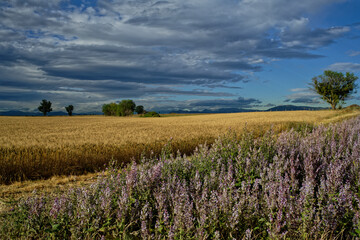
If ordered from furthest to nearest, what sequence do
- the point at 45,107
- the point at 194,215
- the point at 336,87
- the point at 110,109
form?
the point at 45,107, the point at 110,109, the point at 336,87, the point at 194,215

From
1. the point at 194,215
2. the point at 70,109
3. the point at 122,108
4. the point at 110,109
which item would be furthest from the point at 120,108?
the point at 194,215

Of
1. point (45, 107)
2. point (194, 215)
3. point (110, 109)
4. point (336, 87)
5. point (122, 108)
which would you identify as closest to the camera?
point (194, 215)

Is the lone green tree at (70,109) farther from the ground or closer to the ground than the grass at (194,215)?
A: farther from the ground

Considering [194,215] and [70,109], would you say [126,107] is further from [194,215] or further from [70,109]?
[194,215]

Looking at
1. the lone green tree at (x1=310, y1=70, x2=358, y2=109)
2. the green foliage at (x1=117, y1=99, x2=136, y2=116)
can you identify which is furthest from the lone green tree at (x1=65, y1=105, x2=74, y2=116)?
the lone green tree at (x1=310, y1=70, x2=358, y2=109)

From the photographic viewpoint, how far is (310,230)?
2.81 meters

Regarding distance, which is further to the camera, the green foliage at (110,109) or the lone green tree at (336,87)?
the green foliage at (110,109)

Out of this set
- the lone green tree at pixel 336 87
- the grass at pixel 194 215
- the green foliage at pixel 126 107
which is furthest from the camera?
the green foliage at pixel 126 107

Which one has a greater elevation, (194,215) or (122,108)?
(122,108)

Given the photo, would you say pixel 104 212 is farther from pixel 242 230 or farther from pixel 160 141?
pixel 160 141

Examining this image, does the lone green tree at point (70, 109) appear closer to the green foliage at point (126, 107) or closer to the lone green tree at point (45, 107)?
the lone green tree at point (45, 107)

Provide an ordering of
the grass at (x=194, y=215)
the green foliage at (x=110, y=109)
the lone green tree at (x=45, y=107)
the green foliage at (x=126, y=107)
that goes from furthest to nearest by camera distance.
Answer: the lone green tree at (x=45, y=107), the green foliage at (x=110, y=109), the green foliage at (x=126, y=107), the grass at (x=194, y=215)

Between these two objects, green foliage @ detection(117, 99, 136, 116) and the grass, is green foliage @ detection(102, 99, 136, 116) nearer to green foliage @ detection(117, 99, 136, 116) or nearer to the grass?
green foliage @ detection(117, 99, 136, 116)

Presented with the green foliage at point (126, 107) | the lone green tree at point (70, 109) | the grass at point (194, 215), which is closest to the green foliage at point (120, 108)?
the green foliage at point (126, 107)
